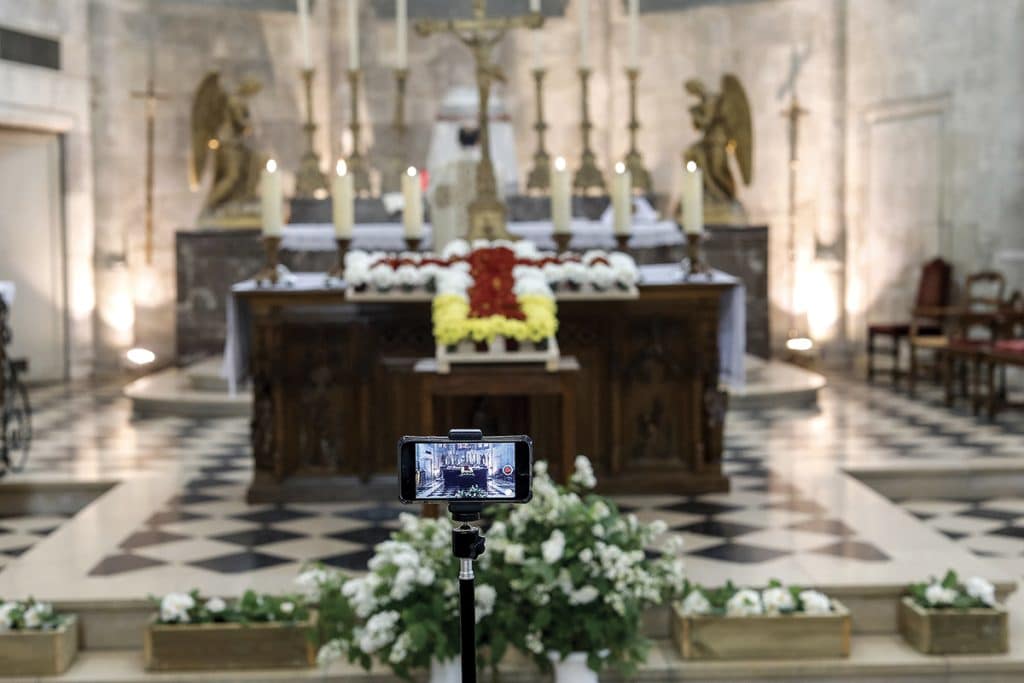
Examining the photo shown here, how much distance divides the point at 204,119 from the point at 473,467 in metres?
11.8

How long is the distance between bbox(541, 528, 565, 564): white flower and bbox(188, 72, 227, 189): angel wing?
9.94m

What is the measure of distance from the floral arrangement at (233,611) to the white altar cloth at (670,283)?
6.73 ft

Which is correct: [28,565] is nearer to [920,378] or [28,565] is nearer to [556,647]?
[556,647]

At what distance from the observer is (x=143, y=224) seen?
1394 cm

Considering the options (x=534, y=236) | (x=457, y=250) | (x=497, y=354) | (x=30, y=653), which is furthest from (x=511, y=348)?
(x=534, y=236)

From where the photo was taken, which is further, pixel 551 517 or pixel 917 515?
pixel 917 515

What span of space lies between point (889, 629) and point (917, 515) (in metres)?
2.26

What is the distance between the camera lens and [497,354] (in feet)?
19.3

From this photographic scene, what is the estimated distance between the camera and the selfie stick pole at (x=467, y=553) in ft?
7.83

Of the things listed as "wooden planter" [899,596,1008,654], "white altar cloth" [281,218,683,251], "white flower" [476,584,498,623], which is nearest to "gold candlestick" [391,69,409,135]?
"white altar cloth" [281,218,683,251]

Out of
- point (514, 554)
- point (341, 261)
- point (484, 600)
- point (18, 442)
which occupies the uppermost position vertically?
point (341, 261)

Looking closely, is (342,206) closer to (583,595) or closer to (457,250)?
(457,250)

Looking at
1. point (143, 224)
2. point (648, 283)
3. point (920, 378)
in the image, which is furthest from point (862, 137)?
point (648, 283)

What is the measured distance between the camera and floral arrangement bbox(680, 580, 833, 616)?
15.6 feet
